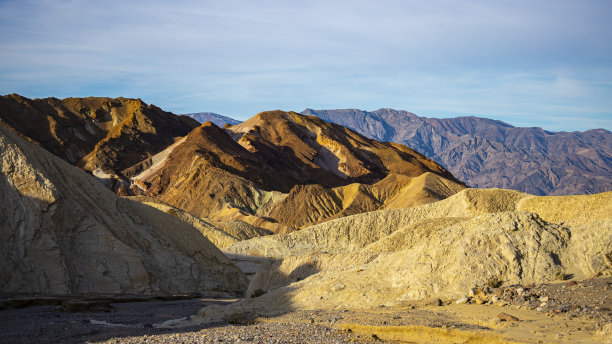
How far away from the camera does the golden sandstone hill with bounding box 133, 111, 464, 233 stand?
98.1m

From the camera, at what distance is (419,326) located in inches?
576

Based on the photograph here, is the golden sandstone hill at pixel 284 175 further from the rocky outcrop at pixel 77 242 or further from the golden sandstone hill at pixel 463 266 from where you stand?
the golden sandstone hill at pixel 463 266

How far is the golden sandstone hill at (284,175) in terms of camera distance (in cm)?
9812

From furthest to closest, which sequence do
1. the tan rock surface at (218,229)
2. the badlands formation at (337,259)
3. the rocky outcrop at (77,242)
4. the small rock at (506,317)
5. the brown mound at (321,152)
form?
1. the brown mound at (321,152)
2. the tan rock surface at (218,229)
3. the rocky outcrop at (77,242)
4. the badlands formation at (337,259)
5. the small rock at (506,317)

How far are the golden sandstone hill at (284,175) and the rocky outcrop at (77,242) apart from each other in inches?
1722

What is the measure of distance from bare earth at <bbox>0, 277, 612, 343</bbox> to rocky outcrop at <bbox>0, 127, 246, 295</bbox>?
10945 mm

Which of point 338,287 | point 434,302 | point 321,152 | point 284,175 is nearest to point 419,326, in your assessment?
point 434,302

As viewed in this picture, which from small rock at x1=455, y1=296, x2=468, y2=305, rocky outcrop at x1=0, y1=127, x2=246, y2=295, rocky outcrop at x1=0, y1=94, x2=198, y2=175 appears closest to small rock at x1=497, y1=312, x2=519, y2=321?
small rock at x1=455, y1=296, x2=468, y2=305

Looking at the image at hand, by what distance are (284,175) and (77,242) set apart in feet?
304

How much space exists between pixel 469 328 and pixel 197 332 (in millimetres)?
6744

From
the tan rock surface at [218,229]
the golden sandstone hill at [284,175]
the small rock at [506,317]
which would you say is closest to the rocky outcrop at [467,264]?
the small rock at [506,317]

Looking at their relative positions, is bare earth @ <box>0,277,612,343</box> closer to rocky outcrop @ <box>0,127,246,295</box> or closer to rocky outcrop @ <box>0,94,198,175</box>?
rocky outcrop @ <box>0,127,246,295</box>

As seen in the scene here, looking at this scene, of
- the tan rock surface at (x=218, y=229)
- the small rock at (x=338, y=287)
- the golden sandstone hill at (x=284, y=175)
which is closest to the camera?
the small rock at (x=338, y=287)

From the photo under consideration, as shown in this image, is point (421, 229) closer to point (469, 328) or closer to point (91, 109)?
point (469, 328)
